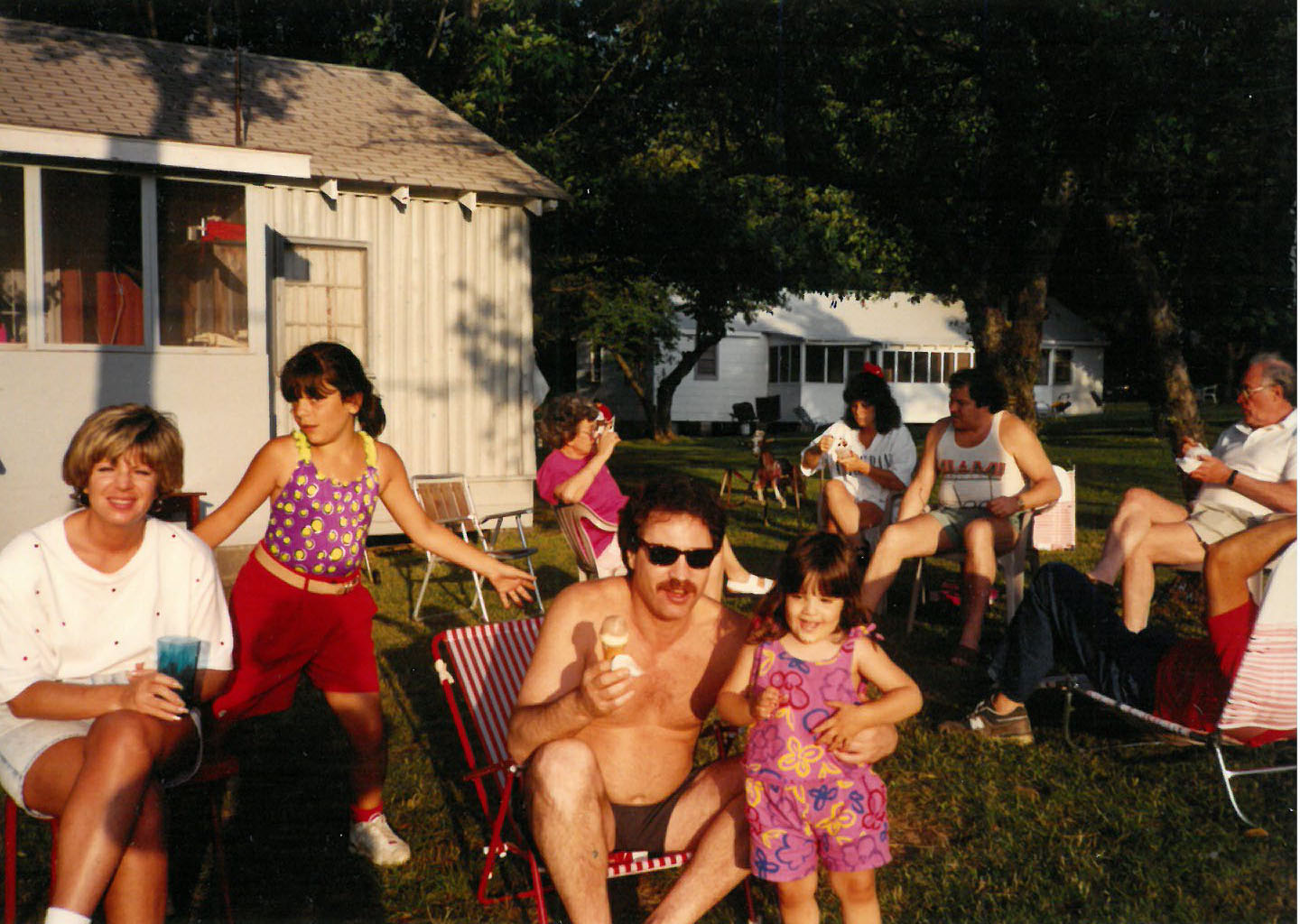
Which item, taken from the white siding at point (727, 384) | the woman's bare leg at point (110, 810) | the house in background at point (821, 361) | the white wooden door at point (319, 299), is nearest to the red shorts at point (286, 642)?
the woman's bare leg at point (110, 810)

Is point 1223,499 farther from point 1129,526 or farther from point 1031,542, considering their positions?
point 1031,542

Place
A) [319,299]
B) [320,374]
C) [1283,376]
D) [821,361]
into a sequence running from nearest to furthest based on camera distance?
[320,374] < [1283,376] < [319,299] < [821,361]

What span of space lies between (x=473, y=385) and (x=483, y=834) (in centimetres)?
788

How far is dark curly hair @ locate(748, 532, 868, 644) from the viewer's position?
9.86 feet

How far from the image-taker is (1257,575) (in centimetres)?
436

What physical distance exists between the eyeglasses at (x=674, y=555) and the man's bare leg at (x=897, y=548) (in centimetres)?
341

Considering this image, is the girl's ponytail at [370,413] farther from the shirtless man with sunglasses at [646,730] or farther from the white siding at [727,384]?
the white siding at [727,384]

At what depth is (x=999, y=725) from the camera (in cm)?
497

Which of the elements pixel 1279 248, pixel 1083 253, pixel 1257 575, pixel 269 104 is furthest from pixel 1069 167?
pixel 1083 253

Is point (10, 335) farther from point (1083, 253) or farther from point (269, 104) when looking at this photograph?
point (1083, 253)

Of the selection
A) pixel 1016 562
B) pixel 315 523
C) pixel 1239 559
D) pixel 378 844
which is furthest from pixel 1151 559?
pixel 315 523

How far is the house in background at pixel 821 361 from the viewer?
112ft

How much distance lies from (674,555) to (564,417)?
371 centimetres

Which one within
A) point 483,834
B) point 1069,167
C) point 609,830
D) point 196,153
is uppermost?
point 1069,167
